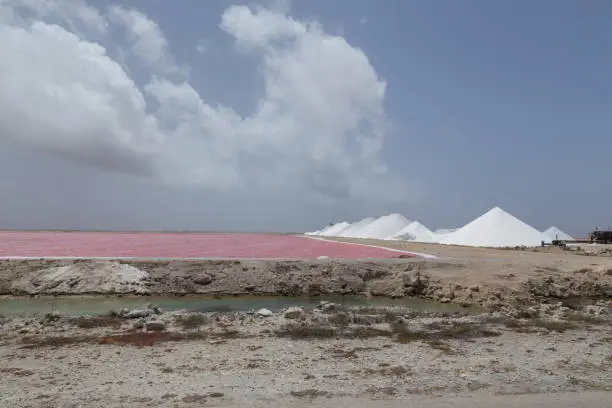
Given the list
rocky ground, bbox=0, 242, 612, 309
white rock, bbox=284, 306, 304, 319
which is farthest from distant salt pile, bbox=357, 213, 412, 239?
white rock, bbox=284, 306, 304, 319

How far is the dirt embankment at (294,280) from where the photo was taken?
18406 mm

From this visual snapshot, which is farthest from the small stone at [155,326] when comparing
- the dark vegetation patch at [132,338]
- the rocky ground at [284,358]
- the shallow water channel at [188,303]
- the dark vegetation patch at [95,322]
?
the shallow water channel at [188,303]

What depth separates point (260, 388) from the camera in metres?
6.81

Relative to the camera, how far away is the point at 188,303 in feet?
56.7

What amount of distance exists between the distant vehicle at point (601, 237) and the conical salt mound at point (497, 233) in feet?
20.7

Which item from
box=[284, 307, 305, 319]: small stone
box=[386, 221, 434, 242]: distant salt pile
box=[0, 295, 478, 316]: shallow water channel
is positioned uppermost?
box=[386, 221, 434, 242]: distant salt pile

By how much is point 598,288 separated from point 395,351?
15530 mm

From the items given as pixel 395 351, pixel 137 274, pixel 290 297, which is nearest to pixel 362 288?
pixel 290 297

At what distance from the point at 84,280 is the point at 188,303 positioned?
15.7 feet

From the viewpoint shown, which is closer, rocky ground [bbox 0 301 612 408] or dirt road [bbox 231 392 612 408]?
dirt road [bbox 231 392 612 408]

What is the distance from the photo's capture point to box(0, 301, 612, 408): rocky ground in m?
6.67

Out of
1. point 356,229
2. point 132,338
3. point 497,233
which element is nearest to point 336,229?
point 356,229

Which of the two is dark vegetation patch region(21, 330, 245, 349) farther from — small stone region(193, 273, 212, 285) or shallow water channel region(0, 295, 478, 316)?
small stone region(193, 273, 212, 285)

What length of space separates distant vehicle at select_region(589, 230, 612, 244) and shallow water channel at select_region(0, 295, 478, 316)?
4722 cm
